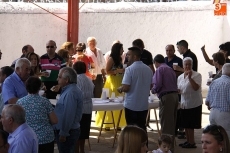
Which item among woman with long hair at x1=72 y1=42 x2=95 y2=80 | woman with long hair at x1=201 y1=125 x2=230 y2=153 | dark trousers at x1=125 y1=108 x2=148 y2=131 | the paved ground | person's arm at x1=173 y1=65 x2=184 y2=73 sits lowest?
the paved ground

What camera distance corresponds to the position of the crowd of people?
20.3 ft

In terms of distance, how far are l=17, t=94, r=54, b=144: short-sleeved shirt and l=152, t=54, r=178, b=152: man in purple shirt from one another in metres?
3.20

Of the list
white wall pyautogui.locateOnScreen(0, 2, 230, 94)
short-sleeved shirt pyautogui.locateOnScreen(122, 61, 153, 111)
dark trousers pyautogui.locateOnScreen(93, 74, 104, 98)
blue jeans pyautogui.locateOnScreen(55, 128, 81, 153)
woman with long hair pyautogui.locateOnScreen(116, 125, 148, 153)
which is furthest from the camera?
white wall pyautogui.locateOnScreen(0, 2, 230, 94)

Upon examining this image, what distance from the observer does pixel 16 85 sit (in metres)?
8.19

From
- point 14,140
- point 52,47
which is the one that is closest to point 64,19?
point 52,47

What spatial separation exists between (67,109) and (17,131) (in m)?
1.98

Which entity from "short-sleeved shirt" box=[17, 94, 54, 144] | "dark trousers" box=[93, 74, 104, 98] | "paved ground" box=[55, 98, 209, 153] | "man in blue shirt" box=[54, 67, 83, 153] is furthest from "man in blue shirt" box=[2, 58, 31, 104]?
"dark trousers" box=[93, 74, 104, 98]

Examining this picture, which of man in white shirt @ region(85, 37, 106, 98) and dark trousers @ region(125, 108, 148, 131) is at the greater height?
man in white shirt @ region(85, 37, 106, 98)

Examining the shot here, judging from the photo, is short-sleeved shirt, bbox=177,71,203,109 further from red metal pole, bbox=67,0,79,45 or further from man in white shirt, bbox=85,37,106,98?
red metal pole, bbox=67,0,79,45

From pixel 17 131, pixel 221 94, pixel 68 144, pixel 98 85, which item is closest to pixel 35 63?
pixel 68 144

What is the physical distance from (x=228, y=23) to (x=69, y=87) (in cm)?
1025

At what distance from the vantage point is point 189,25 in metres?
17.5

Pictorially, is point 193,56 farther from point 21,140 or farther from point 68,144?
point 21,140

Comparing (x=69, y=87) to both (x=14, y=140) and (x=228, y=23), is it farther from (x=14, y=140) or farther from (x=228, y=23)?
(x=228, y=23)
